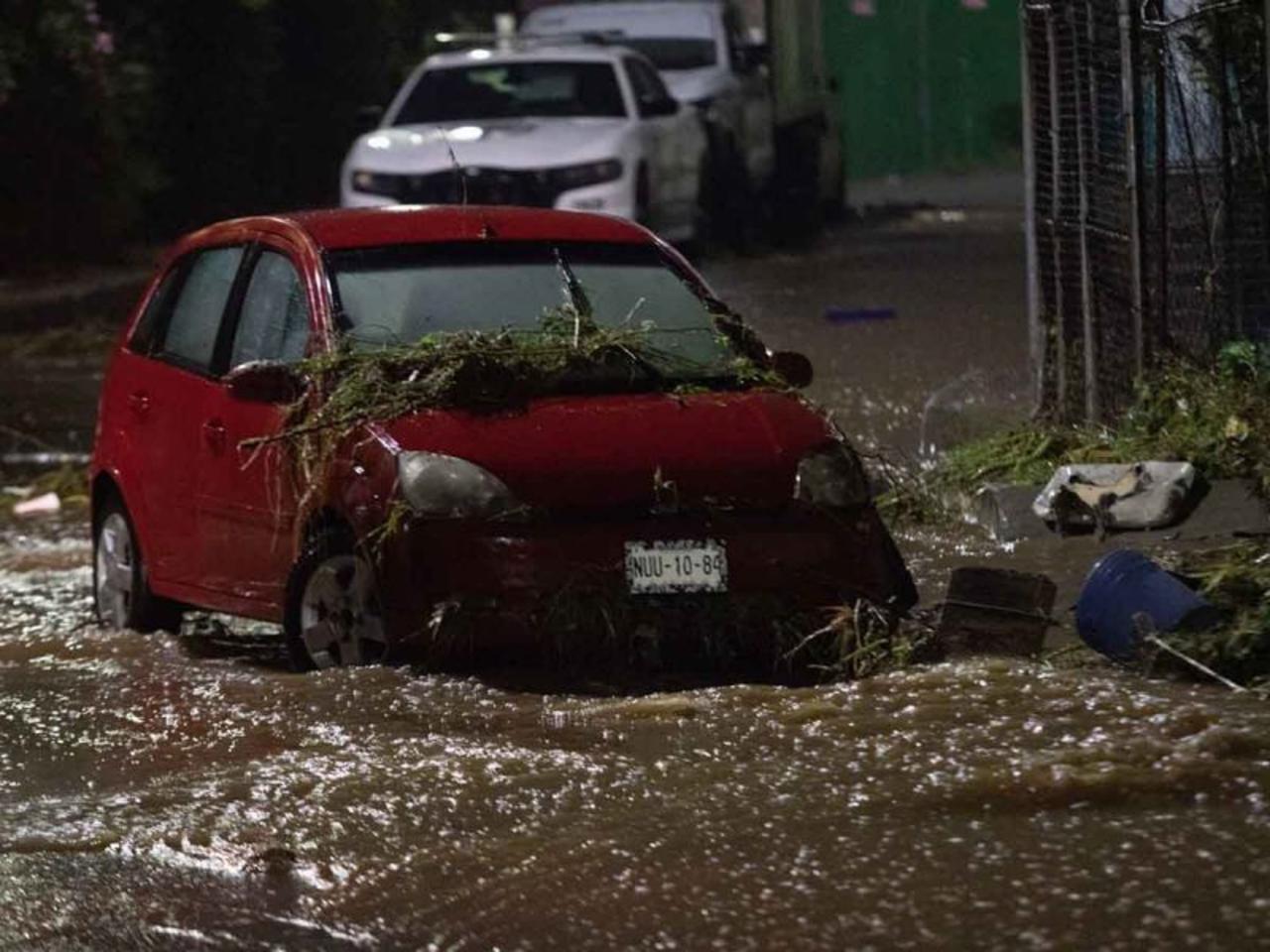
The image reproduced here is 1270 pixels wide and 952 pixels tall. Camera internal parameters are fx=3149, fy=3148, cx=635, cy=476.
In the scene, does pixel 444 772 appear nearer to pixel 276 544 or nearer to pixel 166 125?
pixel 276 544

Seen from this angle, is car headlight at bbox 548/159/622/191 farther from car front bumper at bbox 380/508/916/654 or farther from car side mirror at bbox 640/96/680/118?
car front bumper at bbox 380/508/916/654

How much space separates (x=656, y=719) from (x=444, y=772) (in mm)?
745

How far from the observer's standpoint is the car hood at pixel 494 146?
2209cm

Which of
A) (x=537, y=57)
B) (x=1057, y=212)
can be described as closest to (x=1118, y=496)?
(x=1057, y=212)

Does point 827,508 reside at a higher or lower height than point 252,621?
higher

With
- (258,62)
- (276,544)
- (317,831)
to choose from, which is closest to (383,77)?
(258,62)

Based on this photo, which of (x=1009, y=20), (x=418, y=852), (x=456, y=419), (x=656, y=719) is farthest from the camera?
(x=1009, y=20)

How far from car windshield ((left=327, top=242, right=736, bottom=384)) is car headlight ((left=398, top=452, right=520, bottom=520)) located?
2.35ft

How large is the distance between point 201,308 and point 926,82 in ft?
123

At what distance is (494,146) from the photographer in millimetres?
22312

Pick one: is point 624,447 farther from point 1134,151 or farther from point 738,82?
point 738,82

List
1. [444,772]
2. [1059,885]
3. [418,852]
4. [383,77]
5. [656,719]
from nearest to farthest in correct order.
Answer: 1. [1059,885]
2. [418,852]
3. [444,772]
4. [656,719]
5. [383,77]

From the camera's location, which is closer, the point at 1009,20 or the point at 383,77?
A: the point at 383,77

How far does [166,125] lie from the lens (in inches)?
1099
